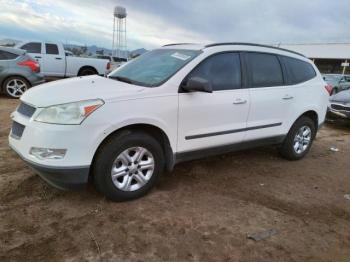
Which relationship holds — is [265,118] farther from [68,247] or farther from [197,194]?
[68,247]

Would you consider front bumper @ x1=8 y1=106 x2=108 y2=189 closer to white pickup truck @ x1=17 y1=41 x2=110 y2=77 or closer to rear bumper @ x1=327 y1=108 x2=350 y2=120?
rear bumper @ x1=327 y1=108 x2=350 y2=120

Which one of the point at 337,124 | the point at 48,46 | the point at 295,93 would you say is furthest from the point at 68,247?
the point at 48,46

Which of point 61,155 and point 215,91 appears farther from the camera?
point 215,91

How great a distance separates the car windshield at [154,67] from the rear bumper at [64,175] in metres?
1.24

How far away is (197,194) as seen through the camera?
3.89 m

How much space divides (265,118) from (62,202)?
2.97m

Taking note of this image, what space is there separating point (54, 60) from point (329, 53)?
4774 cm

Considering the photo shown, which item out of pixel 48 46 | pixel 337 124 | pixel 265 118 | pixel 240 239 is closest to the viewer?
pixel 240 239

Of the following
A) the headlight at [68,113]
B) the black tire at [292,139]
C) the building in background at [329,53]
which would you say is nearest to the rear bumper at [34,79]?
the headlight at [68,113]

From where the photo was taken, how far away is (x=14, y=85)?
9203 mm

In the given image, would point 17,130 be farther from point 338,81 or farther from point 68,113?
point 338,81

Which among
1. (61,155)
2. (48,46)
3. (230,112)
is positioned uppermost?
(48,46)

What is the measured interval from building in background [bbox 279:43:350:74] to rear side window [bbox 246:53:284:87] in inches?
1798

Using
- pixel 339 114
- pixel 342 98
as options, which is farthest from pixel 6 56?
pixel 342 98
